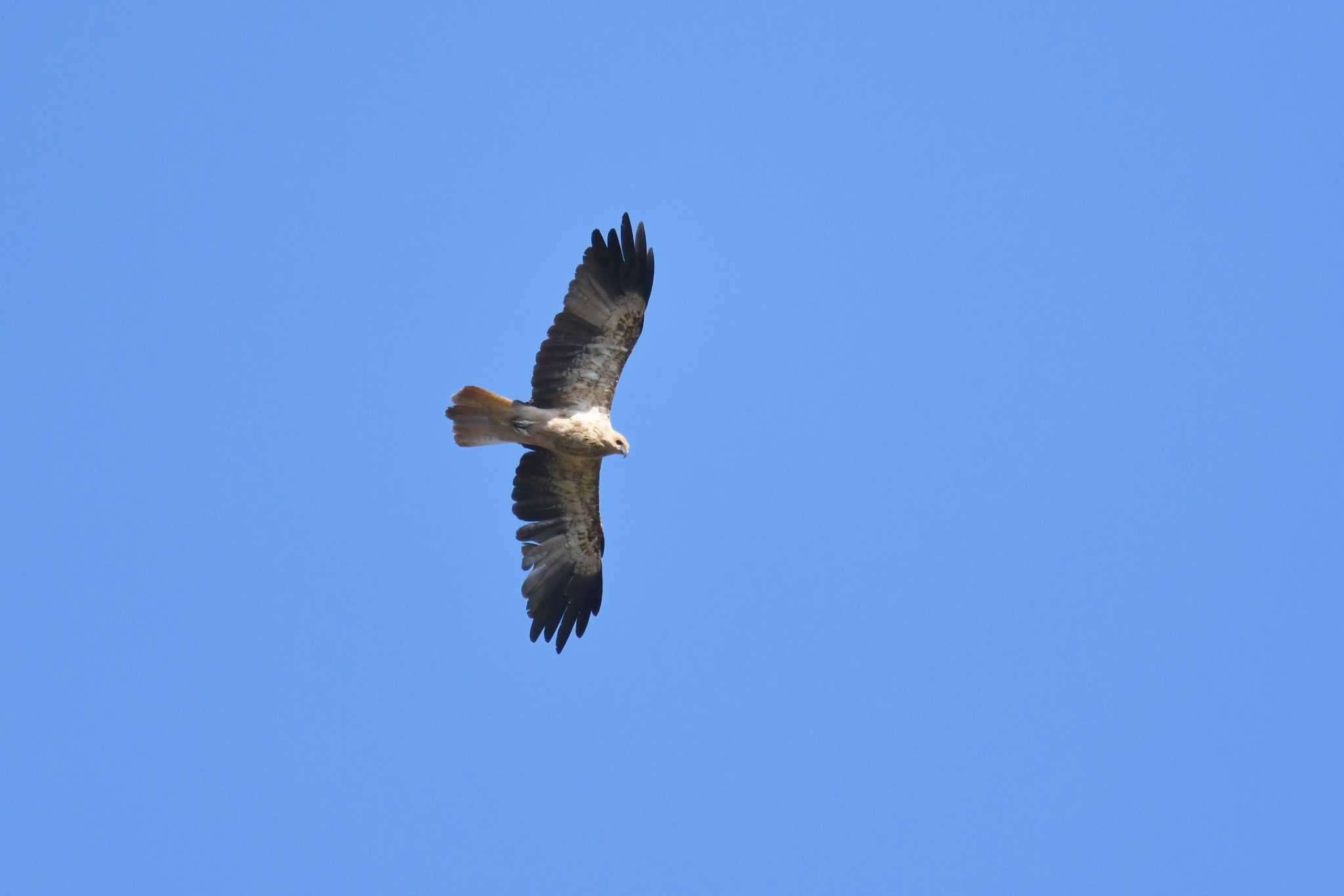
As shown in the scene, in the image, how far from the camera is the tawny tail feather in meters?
14.7

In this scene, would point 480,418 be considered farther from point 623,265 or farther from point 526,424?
point 623,265

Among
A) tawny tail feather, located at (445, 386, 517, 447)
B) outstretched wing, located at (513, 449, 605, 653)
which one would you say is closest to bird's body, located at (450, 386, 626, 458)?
tawny tail feather, located at (445, 386, 517, 447)

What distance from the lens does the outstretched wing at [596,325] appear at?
14.7m

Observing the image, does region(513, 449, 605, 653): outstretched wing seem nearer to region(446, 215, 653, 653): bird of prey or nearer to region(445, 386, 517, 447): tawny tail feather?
region(446, 215, 653, 653): bird of prey

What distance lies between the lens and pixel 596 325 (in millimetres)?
14727

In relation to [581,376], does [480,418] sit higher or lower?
lower

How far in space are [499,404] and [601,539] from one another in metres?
2.00

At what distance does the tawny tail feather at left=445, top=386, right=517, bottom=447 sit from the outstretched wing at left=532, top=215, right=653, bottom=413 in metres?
0.33

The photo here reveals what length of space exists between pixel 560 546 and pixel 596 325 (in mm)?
2446

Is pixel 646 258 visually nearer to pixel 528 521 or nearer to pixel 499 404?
pixel 499 404

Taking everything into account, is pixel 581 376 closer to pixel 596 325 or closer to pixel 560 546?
pixel 596 325

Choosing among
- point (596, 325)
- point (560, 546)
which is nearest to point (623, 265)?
point (596, 325)

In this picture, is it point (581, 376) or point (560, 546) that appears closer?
point (581, 376)

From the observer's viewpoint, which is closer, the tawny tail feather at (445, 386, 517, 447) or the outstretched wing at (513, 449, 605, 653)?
the tawny tail feather at (445, 386, 517, 447)
